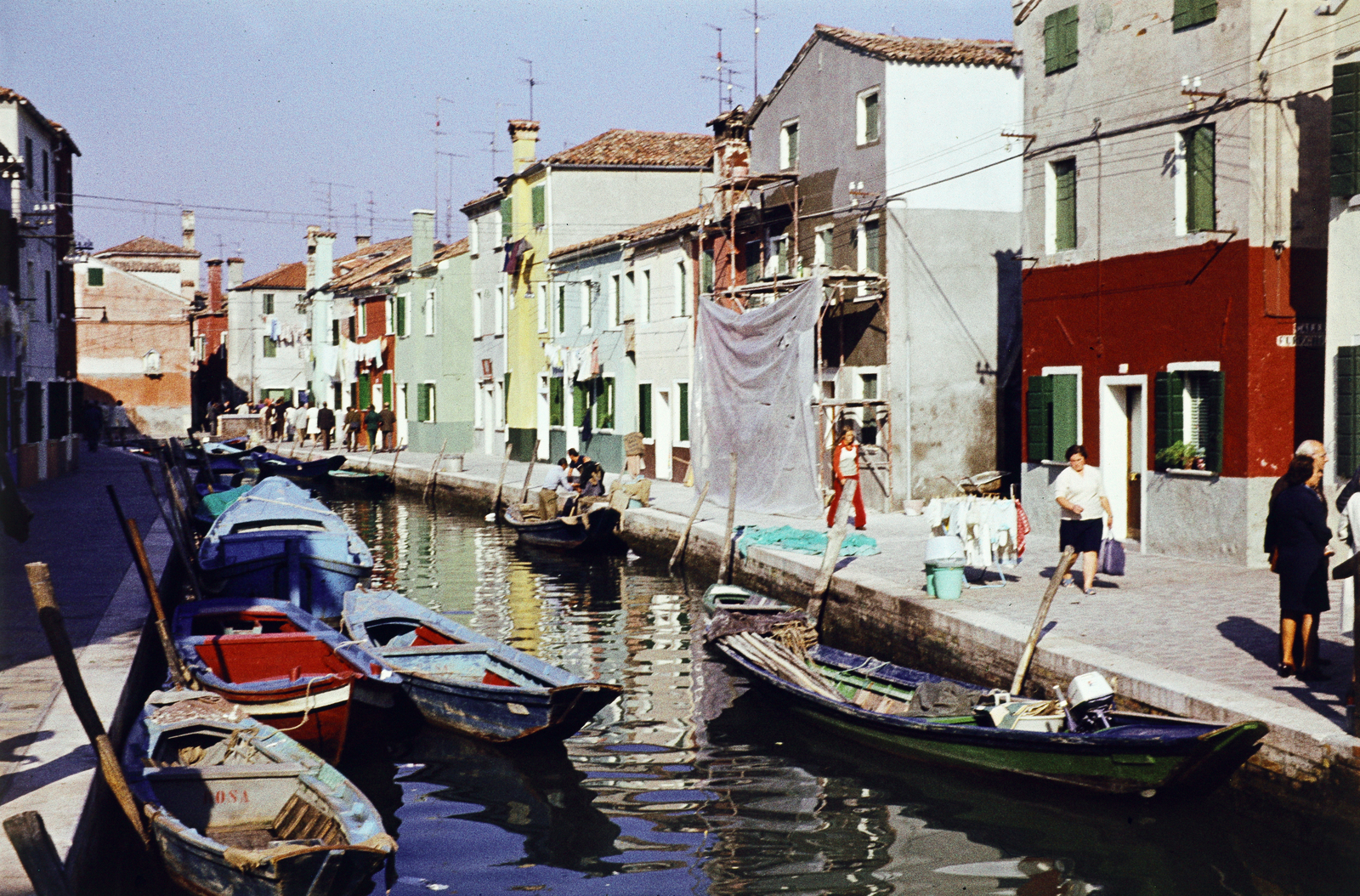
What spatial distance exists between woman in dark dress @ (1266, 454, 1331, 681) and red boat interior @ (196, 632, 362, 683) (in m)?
7.98

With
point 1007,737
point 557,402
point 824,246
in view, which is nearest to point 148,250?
point 557,402

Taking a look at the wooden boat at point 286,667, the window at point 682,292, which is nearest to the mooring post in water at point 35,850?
the wooden boat at point 286,667

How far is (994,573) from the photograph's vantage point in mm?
15859

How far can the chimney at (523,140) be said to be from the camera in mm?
41094

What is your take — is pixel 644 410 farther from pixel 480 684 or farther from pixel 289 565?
pixel 480 684

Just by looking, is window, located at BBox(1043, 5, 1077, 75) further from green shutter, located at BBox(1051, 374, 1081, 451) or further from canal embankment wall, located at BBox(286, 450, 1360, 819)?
canal embankment wall, located at BBox(286, 450, 1360, 819)

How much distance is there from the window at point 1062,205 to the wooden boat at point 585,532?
9211mm

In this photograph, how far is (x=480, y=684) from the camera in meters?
11.4

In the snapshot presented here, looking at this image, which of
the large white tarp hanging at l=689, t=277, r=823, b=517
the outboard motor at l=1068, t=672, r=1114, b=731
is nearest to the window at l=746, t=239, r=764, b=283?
the large white tarp hanging at l=689, t=277, r=823, b=517

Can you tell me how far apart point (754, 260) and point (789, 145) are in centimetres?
252

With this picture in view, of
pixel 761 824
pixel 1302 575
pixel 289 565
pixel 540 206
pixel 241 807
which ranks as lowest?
pixel 761 824

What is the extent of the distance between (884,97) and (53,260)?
74.7 feet

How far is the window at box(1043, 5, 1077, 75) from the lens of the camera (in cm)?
1833

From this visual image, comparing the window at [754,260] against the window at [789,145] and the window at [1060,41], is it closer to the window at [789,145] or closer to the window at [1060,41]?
the window at [789,145]
